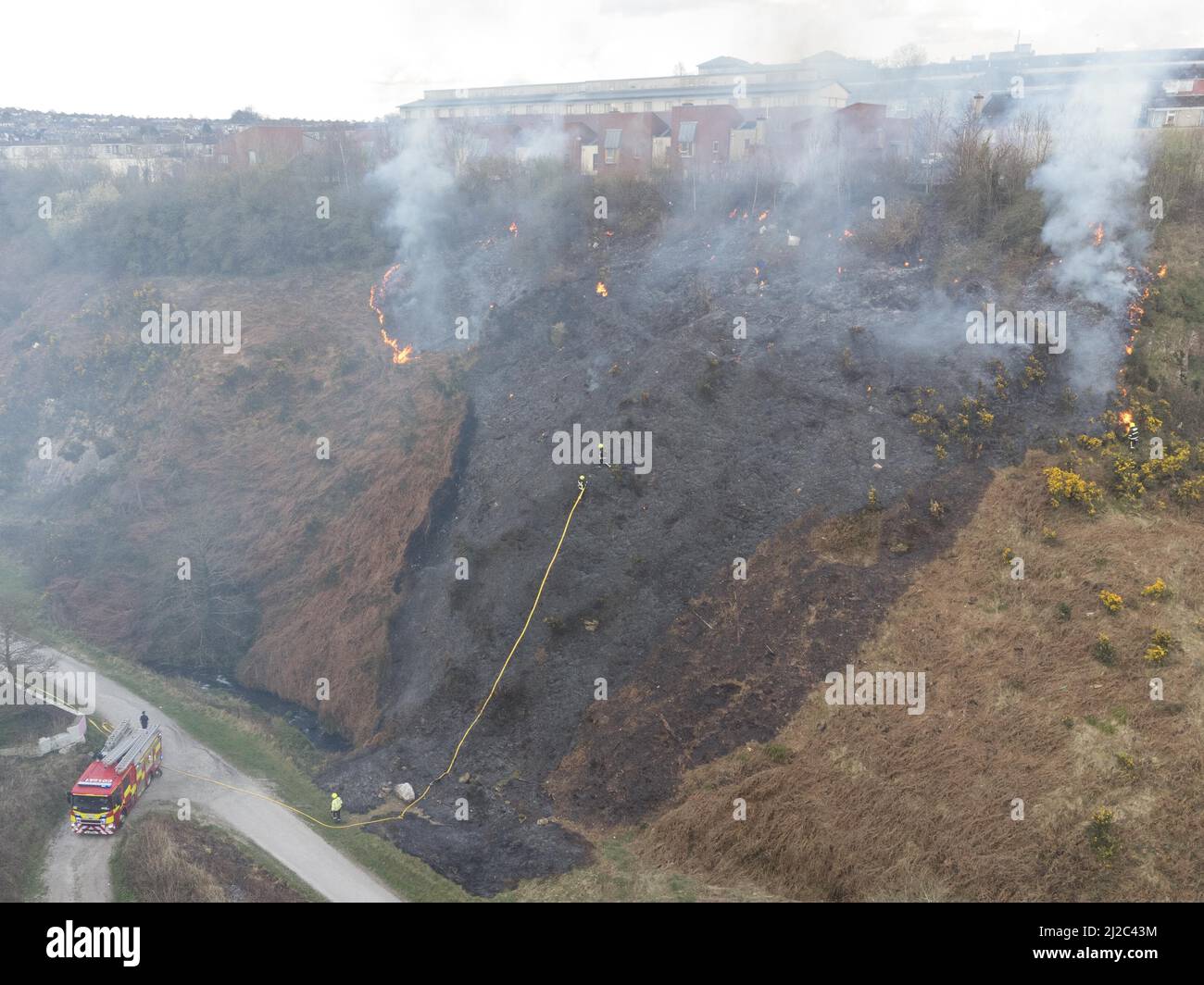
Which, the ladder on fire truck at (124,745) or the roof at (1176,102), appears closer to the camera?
the ladder on fire truck at (124,745)

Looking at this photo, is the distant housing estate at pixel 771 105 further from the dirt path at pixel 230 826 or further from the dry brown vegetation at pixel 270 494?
the dirt path at pixel 230 826

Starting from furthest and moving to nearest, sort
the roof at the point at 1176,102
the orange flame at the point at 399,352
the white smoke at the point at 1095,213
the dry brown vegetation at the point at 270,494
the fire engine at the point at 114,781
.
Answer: the roof at the point at 1176,102
the orange flame at the point at 399,352
the dry brown vegetation at the point at 270,494
the white smoke at the point at 1095,213
the fire engine at the point at 114,781

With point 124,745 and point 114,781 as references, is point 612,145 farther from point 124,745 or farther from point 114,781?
point 114,781

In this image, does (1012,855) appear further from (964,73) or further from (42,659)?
(964,73)

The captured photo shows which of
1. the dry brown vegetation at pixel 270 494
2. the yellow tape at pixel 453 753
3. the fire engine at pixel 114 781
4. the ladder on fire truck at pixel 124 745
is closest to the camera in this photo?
the fire engine at pixel 114 781

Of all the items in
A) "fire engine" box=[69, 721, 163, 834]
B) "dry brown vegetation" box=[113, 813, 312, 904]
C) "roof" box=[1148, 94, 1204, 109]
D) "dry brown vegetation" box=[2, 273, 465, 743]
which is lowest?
"dry brown vegetation" box=[113, 813, 312, 904]

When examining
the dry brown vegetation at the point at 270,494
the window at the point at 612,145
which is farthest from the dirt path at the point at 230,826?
the window at the point at 612,145

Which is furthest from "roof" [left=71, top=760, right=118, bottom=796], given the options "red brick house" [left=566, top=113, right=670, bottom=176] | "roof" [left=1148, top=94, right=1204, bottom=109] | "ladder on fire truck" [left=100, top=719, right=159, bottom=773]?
"roof" [left=1148, top=94, right=1204, bottom=109]

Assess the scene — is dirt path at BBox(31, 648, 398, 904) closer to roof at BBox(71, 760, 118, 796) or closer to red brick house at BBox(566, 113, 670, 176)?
roof at BBox(71, 760, 118, 796)
